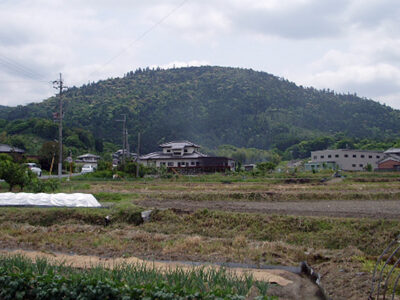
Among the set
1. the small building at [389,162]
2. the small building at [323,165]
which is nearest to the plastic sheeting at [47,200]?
the small building at [323,165]

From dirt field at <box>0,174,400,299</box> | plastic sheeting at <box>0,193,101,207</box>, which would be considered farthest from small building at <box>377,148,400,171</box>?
plastic sheeting at <box>0,193,101,207</box>

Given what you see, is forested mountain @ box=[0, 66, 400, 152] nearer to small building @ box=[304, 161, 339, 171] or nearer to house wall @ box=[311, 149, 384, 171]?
small building @ box=[304, 161, 339, 171]

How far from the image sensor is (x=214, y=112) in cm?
9581

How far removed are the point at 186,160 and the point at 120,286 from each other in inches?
1707

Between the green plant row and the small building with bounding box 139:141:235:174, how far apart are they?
127 feet

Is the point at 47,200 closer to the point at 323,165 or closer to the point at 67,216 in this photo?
the point at 67,216

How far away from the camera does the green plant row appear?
4633 mm

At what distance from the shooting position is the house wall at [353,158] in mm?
53250

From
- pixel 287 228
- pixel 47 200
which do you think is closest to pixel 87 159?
pixel 47 200

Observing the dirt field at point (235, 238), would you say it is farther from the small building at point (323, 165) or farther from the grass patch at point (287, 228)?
the small building at point (323, 165)

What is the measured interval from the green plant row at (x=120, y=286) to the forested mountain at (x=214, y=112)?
70.1 m

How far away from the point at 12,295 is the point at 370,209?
517 inches

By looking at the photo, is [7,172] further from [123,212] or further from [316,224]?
[316,224]

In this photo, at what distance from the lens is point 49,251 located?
29.5 ft
